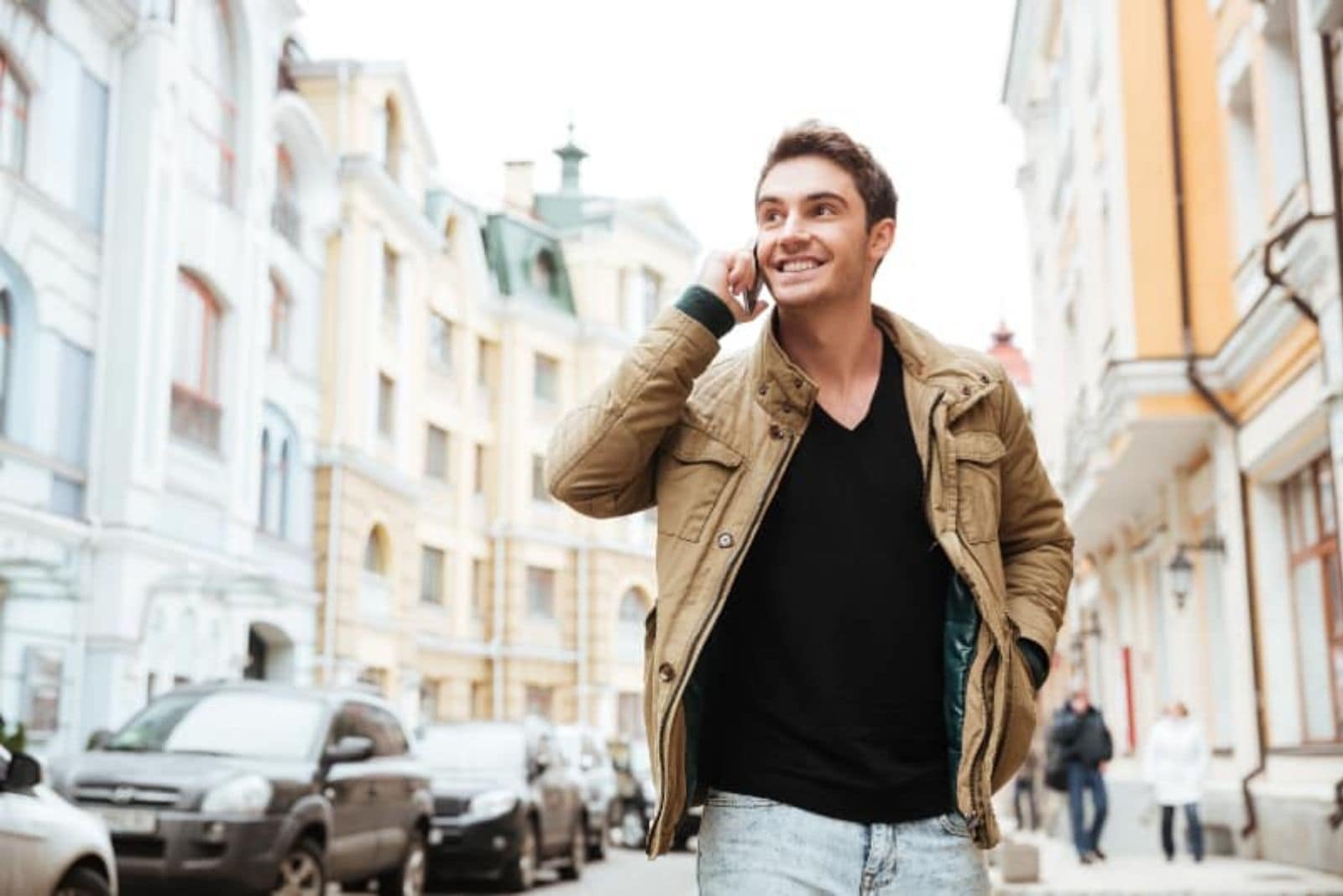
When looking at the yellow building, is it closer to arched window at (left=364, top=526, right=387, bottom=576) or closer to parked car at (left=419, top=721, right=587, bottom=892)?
arched window at (left=364, top=526, right=387, bottom=576)

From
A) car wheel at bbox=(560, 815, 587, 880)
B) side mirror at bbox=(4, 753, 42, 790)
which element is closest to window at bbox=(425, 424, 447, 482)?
car wheel at bbox=(560, 815, 587, 880)

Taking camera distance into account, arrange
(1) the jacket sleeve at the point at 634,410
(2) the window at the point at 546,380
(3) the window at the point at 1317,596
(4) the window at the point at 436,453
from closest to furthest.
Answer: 1. (1) the jacket sleeve at the point at 634,410
2. (3) the window at the point at 1317,596
3. (4) the window at the point at 436,453
4. (2) the window at the point at 546,380

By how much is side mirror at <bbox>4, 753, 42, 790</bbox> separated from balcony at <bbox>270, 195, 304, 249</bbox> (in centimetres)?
2235

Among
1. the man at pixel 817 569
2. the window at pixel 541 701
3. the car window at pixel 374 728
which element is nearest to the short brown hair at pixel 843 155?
the man at pixel 817 569

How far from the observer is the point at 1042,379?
3275 cm

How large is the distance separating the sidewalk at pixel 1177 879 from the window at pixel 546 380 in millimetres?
31509

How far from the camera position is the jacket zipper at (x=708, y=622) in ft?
9.01

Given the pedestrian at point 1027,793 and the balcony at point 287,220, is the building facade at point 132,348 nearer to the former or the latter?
the balcony at point 287,220

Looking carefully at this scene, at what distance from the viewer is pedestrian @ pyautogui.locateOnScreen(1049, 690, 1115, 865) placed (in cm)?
1691

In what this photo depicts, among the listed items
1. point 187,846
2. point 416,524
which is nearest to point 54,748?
point 187,846

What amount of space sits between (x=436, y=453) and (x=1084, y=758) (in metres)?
28.0

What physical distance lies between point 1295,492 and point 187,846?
1091 cm

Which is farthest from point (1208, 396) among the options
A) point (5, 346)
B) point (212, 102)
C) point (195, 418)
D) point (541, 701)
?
point (541, 701)

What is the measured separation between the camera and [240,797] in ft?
37.2
